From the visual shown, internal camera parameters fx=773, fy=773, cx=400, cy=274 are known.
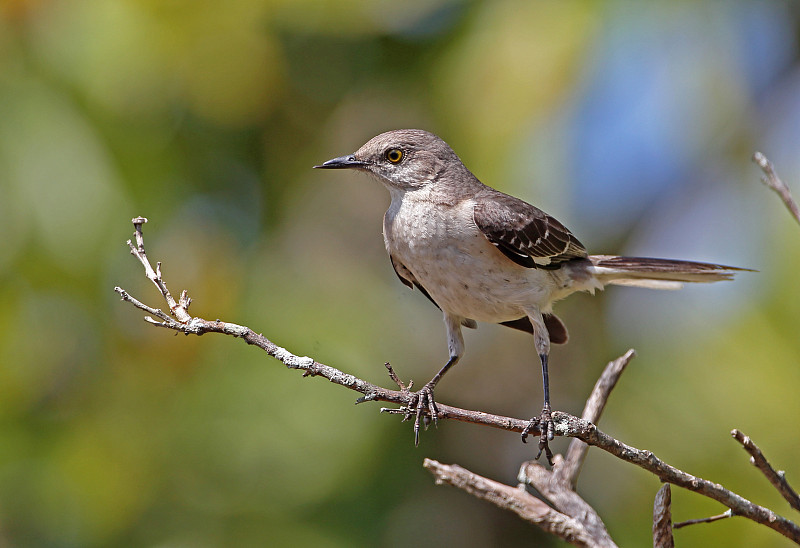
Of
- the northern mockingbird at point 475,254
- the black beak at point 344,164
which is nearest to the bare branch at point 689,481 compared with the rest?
the northern mockingbird at point 475,254

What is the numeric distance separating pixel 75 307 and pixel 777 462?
5145mm

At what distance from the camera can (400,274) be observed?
4.28m

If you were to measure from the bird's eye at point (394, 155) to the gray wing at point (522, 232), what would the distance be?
1.59 feet

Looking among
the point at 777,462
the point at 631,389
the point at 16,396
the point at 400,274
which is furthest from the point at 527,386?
the point at 16,396

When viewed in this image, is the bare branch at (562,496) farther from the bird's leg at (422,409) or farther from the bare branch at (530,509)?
the bird's leg at (422,409)

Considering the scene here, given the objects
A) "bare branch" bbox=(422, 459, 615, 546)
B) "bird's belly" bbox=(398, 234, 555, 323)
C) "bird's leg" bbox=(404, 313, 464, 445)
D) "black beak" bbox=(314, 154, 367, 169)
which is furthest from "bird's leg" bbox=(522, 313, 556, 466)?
"black beak" bbox=(314, 154, 367, 169)

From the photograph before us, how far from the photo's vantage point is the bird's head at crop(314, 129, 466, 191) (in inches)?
165

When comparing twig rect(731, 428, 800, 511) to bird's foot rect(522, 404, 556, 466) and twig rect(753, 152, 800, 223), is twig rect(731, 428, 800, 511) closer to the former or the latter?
bird's foot rect(522, 404, 556, 466)

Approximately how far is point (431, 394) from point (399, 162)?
1372 mm

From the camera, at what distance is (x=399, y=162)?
4246mm

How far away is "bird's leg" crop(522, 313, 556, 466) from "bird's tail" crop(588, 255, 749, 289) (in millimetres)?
699

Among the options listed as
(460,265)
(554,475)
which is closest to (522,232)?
(460,265)

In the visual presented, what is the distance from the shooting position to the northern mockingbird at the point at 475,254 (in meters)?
3.80

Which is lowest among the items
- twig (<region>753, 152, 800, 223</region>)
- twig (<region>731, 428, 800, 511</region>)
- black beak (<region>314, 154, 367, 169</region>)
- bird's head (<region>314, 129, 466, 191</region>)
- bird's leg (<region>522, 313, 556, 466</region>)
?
bird's leg (<region>522, 313, 556, 466</region>)
